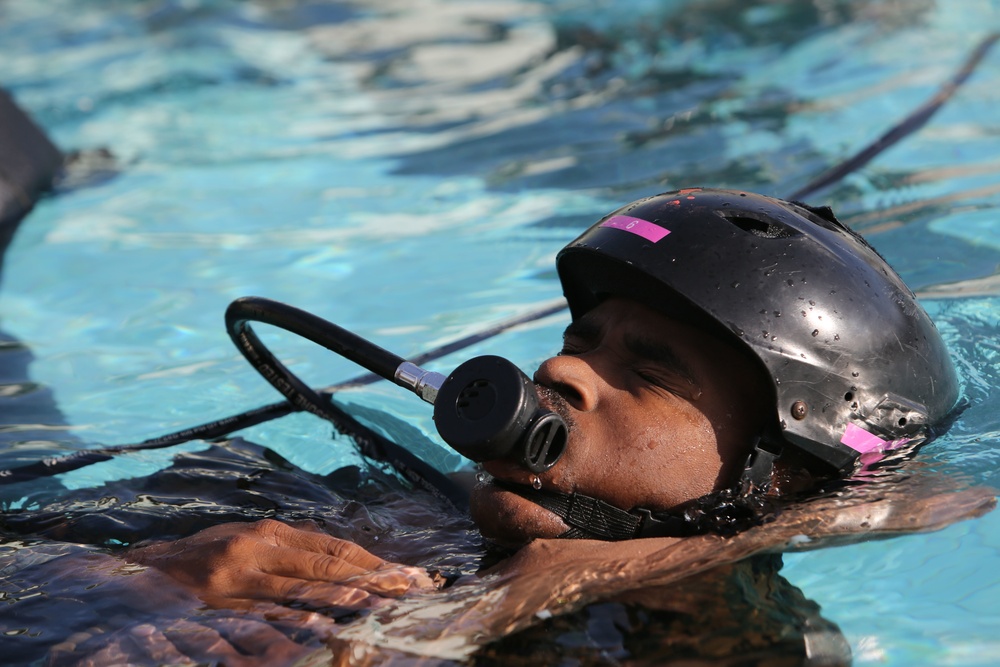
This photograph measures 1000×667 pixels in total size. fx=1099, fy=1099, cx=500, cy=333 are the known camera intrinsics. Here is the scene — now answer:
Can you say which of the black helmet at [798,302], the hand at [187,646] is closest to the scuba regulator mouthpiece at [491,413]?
the black helmet at [798,302]

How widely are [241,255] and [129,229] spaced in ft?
2.95

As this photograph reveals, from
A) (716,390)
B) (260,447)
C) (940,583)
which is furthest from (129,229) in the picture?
(940,583)

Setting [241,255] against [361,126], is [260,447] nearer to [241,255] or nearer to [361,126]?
[241,255]

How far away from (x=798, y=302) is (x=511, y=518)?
780 millimetres

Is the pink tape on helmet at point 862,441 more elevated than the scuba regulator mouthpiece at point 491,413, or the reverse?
the scuba regulator mouthpiece at point 491,413

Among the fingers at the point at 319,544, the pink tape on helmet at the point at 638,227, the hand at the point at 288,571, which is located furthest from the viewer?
the pink tape on helmet at the point at 638,227

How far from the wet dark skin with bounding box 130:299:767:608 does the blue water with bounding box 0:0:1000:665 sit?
A: 355mm

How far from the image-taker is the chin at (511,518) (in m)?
2.33

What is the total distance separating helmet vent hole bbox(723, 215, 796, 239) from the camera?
2508mm

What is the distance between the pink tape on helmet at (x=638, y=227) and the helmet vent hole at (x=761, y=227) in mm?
170

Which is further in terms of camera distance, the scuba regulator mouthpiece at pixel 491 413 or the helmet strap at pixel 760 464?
the helmet strap at pixel 760 464

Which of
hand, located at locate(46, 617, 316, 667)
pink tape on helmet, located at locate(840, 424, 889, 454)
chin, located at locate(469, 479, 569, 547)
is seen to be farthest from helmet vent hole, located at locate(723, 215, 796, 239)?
hand, located at locate(46, 617, 316, 667)

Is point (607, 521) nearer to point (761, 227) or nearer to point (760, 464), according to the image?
point (760, 464)

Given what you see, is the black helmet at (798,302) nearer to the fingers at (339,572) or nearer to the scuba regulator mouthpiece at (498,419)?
the scuba regulator mouthpiece at (498,419)
